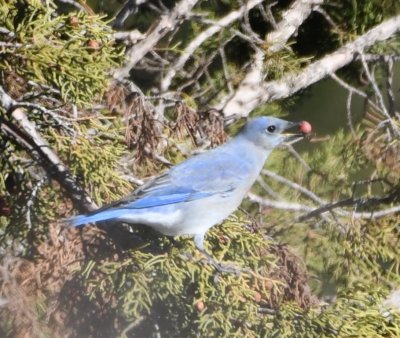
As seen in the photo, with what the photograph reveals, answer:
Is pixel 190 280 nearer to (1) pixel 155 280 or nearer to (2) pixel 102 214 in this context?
(1) pixel 155 280

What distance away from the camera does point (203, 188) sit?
10.6ft

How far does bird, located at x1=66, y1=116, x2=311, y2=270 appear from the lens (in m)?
2.86

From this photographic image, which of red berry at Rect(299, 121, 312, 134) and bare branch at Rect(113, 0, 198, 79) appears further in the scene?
bare branch at Rect(113, 0, 198, 79)

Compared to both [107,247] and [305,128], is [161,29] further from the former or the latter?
[107,247]

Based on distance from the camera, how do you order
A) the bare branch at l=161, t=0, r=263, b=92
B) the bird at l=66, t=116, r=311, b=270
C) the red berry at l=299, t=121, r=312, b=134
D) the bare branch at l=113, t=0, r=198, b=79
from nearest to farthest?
the bird at l=66, t=116, r=311, b=270 → the red berry at l=299, t=121, r=312, b=134 → the bare branch at l=113, t=0, r=198, b=79 → the bare branch at l=161, t=0, r=263, b=92

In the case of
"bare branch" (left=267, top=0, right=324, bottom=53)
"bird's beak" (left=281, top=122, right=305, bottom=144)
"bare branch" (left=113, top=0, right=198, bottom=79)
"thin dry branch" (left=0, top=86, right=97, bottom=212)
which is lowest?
"bird's beak" (left=281, top=122, right=305, bottom=144)

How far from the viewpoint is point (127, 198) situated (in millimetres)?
2771

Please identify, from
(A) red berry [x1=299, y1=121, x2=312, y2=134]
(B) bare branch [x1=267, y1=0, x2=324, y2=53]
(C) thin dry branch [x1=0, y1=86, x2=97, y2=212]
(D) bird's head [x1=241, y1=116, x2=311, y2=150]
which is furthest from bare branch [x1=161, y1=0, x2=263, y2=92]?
(C) thin dry branch [x1=0, y1=86, x2=97, y2=212]

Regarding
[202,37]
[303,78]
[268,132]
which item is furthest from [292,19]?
[268,132]

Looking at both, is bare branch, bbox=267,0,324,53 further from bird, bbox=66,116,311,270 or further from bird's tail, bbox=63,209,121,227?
bird's tail, bbox=63,209,121,227

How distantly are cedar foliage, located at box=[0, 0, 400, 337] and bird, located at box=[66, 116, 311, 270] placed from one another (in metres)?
0.05

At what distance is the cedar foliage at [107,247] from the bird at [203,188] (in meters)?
0.05

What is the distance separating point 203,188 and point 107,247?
56 centimetres

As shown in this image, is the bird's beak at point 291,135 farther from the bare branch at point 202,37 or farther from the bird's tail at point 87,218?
the bird's tail at point 87,218
